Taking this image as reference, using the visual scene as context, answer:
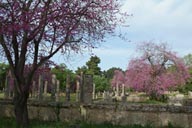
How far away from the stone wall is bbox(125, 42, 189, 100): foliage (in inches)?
1180

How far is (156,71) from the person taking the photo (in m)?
42.8

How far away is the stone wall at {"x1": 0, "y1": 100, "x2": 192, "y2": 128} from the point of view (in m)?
11.0

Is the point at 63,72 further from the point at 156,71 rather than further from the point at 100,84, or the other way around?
the point at 100,84

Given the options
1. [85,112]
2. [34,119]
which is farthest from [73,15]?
[34,119]

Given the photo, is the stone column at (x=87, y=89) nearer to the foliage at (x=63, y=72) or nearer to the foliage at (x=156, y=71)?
the foliage at (x=63, y=72)

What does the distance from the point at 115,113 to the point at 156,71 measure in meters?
31.8

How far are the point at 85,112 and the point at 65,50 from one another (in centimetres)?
217

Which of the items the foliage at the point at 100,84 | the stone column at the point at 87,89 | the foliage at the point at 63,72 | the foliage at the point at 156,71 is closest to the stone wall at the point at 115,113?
the stone column at the point at 87,89

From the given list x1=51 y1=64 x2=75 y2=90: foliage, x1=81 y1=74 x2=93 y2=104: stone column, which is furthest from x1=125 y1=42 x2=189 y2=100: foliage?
x1=81 y1=74 x2=93 y2=104: stone column

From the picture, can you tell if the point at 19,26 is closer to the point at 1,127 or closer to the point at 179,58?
the point at 1,127

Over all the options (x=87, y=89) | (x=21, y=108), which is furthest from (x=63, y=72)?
(x=21, y=108)

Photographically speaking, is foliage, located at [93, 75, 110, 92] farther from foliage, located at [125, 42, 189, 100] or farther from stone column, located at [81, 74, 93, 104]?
Result: stone column, located at [81, 74, 93, 104]

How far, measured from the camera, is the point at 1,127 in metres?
10.4

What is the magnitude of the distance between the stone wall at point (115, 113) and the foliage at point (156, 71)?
30.0 metres
